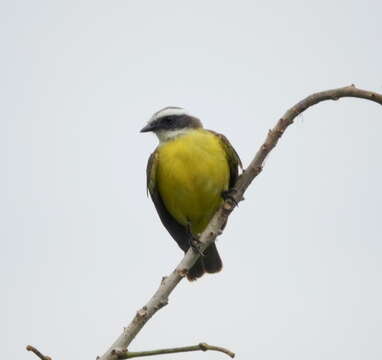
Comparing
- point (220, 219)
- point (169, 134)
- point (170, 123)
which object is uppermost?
point (170, 123)

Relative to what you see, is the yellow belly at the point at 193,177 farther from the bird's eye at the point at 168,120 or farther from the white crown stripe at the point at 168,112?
the white crown stripe at the point at 168,112

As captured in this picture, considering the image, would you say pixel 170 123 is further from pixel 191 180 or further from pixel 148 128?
pixel 191 180

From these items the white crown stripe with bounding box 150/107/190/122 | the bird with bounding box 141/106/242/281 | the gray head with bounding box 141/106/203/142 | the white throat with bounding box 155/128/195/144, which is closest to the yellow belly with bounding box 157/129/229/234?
the bird with bounding box 141/106/242/281

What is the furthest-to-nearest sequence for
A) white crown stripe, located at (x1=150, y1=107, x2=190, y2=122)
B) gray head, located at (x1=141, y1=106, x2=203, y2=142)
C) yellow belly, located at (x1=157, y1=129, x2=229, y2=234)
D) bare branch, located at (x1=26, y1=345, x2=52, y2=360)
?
white crown stripe, located at (x1=150, y1=107, x2=190, y2=122) → gray head, located at (x1=141, y1=106, x2=203, y2=142) → yellow belly, located at (x1=157, y1=129, x2=229, y2=234) → bare branch, located at (x1=26, y1=345, x2=52, y2=360)

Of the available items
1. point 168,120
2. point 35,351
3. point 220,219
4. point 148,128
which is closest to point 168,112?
point 168,120

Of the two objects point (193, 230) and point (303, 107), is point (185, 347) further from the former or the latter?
point (193, 230)

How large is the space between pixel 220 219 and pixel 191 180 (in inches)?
133

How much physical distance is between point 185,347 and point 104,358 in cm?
26

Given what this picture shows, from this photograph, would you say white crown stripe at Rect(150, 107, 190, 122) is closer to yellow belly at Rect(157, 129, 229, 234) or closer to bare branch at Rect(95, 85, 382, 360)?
yellow belly at Rect(157, 129, 229, 234)

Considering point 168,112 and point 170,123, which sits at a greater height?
point 168,112

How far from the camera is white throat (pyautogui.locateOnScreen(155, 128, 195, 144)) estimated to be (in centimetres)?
708

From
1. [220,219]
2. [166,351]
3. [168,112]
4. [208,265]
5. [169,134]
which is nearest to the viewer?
[166,351]

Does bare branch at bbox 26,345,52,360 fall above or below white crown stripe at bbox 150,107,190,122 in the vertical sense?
below

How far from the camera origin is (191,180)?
6.49m
